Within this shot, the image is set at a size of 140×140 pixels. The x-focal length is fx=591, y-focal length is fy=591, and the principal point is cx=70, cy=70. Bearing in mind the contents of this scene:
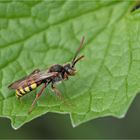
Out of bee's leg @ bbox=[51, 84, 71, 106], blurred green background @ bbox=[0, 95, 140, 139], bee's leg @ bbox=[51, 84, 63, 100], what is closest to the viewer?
bee's leg @ bbox=[51, 84, 71, 106]

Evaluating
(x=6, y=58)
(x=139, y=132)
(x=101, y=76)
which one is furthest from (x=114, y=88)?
(x=139, y=132)

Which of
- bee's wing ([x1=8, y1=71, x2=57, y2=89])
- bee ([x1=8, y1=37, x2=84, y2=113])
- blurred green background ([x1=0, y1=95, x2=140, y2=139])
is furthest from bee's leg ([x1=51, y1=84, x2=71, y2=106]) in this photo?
blurred green background ([x1=0, y1=95, x2=140, y2=139])

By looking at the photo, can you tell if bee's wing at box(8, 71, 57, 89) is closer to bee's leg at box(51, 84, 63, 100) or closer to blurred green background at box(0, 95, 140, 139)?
bee's leg at box(51, 84, 63, 100)

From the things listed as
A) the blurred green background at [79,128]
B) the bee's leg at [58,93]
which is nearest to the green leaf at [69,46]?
the bee's leg at [58,93]

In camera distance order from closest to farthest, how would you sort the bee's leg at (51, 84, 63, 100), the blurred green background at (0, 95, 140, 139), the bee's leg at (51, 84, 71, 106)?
the bee's leg at (51, 84, 71, 106), the bee's leg at (51, 84, 63, 100), the blurred green background at (0, 95, 140, 139)

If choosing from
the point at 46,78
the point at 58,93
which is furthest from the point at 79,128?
the point at 58,93

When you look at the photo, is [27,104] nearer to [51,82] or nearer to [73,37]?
[51,82]

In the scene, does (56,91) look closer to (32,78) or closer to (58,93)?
(58,93)
